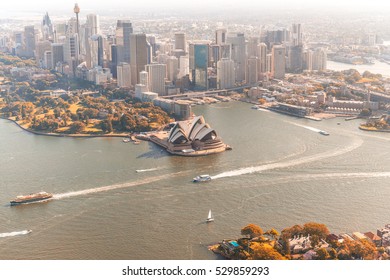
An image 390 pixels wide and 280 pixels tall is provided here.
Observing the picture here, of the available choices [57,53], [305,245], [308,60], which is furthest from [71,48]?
[305,245]

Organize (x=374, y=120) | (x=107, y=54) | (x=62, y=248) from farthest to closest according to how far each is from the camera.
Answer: (x=107, y=54), (x=374, y=120), (x=62, y=248)

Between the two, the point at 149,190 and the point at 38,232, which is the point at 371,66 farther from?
the point at 38,232

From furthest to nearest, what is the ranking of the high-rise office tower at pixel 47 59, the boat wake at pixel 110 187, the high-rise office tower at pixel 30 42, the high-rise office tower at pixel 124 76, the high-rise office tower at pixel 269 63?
the high-rise office tower at pixel 30 42, the high-rise office tower at pixel 47 59, the high-rise office tower at pixel 269 63, the high-rise office tower at pixel 124 76, the boat wake at pixel 110 187

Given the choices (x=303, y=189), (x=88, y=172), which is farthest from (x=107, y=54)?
(x=303, y=189)

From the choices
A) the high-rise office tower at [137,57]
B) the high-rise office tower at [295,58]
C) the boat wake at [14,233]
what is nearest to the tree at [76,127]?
the boat wake at [14,233]

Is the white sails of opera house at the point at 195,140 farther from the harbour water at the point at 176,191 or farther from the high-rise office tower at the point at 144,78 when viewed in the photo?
the high-rise office tower at the point at 144,78
